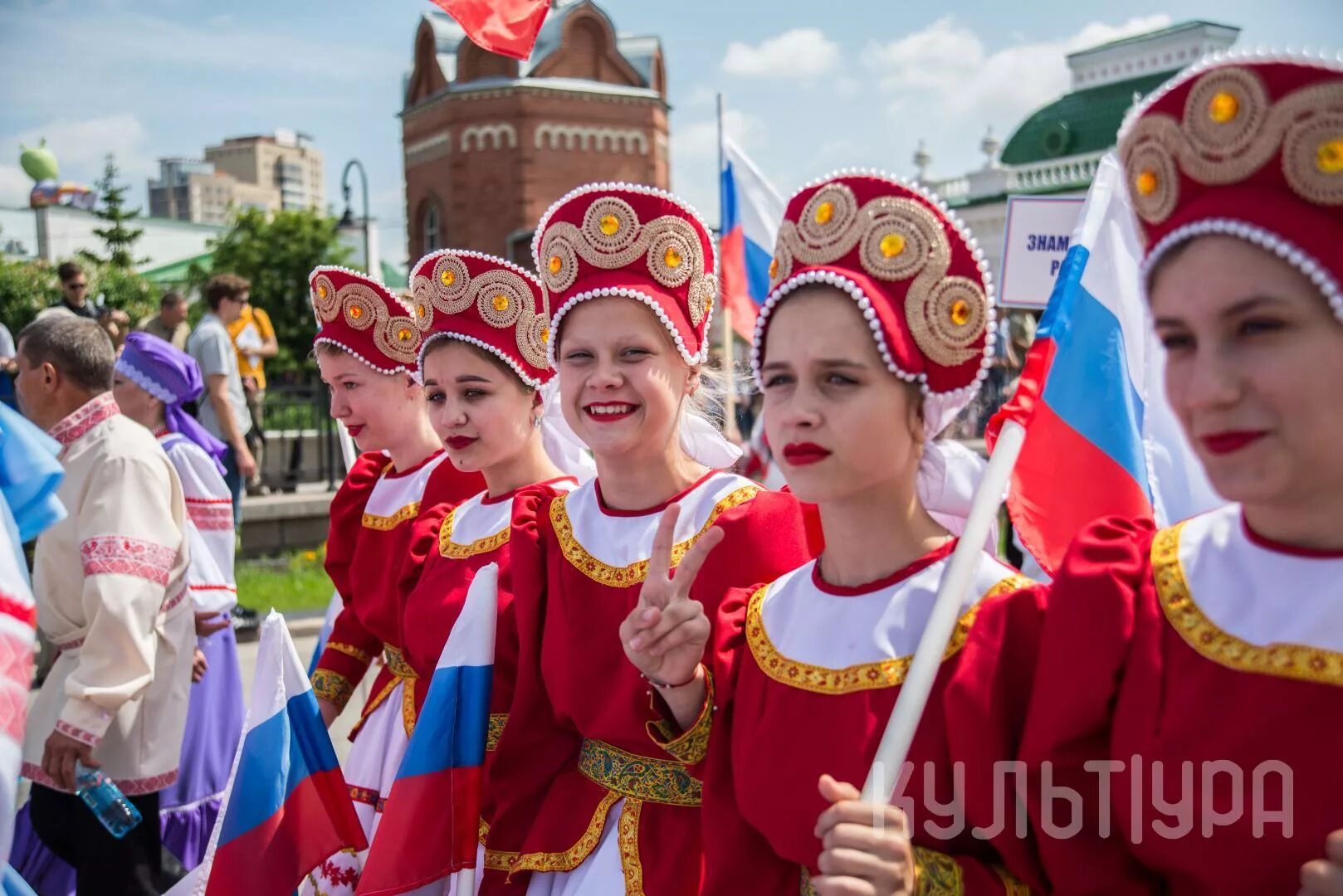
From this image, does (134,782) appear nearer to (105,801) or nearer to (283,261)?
(105,801)

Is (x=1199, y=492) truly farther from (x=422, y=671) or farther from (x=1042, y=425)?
(x=422, y=671)

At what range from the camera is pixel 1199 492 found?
2.41 m

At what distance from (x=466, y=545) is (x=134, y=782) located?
1580 mm

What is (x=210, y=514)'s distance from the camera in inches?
→ 198

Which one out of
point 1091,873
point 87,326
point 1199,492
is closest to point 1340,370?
point 1091,873

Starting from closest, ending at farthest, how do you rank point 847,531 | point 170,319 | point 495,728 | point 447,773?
point 847,531 < point 447,773 < point 495,728 < point 170,319

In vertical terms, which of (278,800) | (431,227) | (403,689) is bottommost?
(278,800)

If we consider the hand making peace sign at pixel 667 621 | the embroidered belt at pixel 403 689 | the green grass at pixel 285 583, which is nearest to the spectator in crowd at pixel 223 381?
the green grass at pixel 285 583

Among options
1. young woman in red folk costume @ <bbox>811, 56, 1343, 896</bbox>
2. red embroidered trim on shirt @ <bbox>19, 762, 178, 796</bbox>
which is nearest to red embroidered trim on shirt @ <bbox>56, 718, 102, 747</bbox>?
red embroidered trim on shirt @ <bbox>19, 762, 178, 796</bbox>

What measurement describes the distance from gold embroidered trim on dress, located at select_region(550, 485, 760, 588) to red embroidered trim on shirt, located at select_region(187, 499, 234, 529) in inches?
111

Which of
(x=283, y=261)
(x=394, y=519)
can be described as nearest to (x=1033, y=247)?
(x=394, y=519)

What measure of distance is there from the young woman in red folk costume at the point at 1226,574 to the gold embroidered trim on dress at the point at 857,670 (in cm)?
16

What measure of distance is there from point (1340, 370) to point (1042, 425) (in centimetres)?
110

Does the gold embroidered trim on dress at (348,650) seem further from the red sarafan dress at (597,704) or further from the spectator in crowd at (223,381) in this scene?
the spectator in crowd at (223,381)
